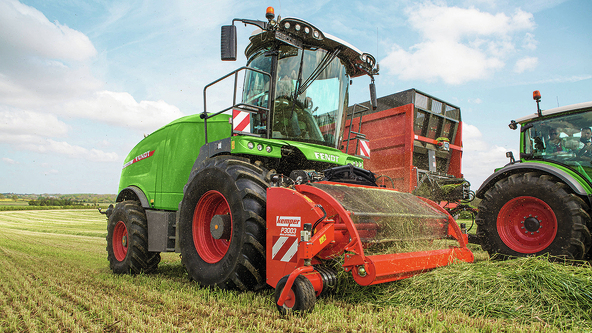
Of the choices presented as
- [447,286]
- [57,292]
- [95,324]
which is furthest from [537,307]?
[57,292]

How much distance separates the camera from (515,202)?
4.65 meters

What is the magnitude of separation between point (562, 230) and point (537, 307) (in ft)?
6.63

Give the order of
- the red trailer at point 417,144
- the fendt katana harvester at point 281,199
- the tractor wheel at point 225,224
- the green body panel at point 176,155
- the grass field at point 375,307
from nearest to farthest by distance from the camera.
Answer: the grass field at point 375,307
the fendt katana harvester at point 281,199
the tractor wheel at point 225,224
the green body panel at point 176,155
the red trailer at point 417,144

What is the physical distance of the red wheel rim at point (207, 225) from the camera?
4.00m

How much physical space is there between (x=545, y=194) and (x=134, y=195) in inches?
233

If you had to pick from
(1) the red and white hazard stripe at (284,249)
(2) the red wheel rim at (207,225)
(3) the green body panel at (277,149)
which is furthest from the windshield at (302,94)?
(1) the red and white hazard stripe at (284,249)

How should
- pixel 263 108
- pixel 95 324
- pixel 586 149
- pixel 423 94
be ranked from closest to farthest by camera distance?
pixel 95 324 → pixel 263 108 → pixel 586 149 → pixel 423 94

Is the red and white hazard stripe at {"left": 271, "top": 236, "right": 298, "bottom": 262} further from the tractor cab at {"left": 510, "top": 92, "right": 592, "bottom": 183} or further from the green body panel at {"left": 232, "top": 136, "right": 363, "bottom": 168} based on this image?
the tractor cab at {"left": 510, "top": 92, "right": 592, "bottom": 183}

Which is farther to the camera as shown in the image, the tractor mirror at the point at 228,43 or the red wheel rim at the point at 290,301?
the tractor mirror at the point at 228,43

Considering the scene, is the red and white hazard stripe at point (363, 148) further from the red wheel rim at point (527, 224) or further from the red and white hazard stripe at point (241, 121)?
the red and white hazard stripe at point (241, 121)

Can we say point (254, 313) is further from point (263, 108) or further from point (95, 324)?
point (263, 108)

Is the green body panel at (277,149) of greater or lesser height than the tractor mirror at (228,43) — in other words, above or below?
below

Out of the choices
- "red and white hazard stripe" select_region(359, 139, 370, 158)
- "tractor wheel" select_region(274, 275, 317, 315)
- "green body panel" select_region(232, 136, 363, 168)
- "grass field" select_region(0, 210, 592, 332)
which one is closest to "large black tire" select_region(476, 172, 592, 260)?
"grass field" select_region(0, 210, 592, 332)

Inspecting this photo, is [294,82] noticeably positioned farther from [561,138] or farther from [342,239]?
[561,138]
